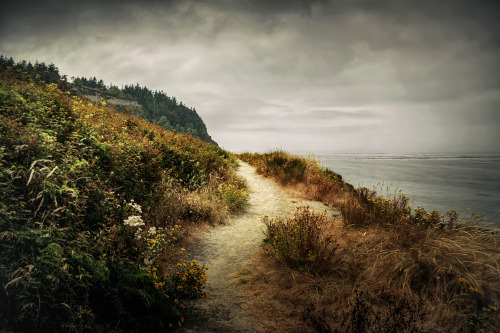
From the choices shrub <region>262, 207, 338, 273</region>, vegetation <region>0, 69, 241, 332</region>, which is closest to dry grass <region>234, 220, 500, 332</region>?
shrub <region>262, 207, 338, 273</region>

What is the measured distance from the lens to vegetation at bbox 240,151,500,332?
251 centimetres

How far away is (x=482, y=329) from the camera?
2.34 meters

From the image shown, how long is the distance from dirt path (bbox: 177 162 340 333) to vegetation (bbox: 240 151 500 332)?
1.12ft

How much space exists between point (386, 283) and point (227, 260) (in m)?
2.93

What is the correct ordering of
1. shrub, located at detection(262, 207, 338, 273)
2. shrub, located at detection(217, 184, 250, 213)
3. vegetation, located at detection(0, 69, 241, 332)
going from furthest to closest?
shrub, located at detection(217, 184, 250, 213), shrub, located at detection(262, 207, 338, 273), vegetation, located at detection(0, 69, 241, 332)

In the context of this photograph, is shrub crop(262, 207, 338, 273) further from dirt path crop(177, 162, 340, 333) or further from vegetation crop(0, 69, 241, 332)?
vegetation crop(0, 69, 241, 332)

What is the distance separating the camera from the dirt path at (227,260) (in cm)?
281

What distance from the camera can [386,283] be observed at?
10.6ft

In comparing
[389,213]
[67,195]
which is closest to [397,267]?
[389,213]

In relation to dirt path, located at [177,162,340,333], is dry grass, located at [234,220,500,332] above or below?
above

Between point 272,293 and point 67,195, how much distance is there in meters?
3.31

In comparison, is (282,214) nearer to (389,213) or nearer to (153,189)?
(389,213)

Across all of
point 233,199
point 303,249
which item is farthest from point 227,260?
point 233,199

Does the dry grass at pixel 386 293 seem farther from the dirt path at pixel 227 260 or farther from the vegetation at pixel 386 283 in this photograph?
the dirt path at pixel 227 260
